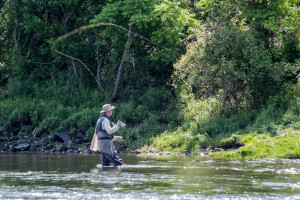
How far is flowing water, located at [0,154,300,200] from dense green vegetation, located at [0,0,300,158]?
12.3 feet

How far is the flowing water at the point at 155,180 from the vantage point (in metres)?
8.15

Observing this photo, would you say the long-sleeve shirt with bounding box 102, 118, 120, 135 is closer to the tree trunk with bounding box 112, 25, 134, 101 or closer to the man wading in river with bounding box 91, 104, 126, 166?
the man wading in river with bounding box 91, 104, 126, 166

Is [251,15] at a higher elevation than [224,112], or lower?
higher

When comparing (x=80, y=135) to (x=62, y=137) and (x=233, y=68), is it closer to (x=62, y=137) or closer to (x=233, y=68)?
(x=62, y=137)

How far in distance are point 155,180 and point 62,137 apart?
11.2 m

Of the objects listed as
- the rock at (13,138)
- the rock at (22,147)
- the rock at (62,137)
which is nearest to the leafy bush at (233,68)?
the rock at (62,137)

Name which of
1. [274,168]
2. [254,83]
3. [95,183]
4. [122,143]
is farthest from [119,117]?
[95,183]

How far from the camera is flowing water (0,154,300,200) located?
26.7ft

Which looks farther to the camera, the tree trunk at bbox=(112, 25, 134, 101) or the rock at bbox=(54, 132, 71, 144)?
the tree trunk at bbox=(112, 25, 134, 101)

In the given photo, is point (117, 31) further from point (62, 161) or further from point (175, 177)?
point (175, 177)

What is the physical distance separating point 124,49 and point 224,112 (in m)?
6.30

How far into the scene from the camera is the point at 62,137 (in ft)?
67.1

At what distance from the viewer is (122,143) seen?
64.3ft

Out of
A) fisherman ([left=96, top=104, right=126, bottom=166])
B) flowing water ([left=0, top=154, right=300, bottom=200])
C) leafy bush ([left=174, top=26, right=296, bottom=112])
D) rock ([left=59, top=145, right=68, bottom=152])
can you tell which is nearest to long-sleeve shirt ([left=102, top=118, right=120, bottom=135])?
fisherman ([left=96, top=104, right=126, bottom=166])
